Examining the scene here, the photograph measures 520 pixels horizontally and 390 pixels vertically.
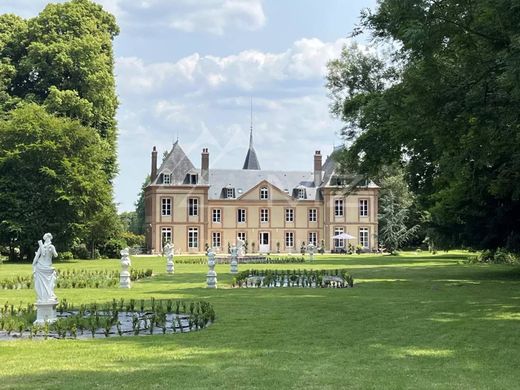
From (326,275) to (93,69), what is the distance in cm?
2925

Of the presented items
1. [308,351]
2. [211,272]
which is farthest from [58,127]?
[308,351]

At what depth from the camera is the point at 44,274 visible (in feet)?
40.1

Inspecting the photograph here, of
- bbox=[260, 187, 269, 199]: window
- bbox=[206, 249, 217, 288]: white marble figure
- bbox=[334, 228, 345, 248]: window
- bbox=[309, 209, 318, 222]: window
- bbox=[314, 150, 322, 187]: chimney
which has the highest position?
bbox=[314, 150, 322, 187]: chimney

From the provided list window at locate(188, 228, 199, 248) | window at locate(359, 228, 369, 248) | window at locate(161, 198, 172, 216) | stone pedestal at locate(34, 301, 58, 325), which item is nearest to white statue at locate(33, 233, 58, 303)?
stone pedestal at locate(34, 301, 58, 325)

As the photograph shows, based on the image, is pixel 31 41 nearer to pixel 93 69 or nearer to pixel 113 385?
pixel 93 69

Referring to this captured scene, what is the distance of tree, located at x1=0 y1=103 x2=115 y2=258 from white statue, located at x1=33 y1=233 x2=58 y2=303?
3031 centimetres

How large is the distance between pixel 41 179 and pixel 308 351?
36530 millimetres

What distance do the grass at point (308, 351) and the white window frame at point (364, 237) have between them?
5248 cm

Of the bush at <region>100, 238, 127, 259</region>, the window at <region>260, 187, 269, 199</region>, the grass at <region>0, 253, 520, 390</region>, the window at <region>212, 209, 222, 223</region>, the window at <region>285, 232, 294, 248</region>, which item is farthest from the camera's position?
the window at <region>285, 232, 294, 248</region>

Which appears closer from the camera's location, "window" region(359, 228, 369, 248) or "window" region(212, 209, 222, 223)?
"window" region(212, 209, 222, 223)

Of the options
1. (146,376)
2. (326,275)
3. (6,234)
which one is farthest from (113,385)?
(6,234)

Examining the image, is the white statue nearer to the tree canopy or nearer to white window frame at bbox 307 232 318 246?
the tree canopy

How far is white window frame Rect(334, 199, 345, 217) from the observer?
68.4m

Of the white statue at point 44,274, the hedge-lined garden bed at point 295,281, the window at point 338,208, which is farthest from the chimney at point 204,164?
the white statue at point 44,274
